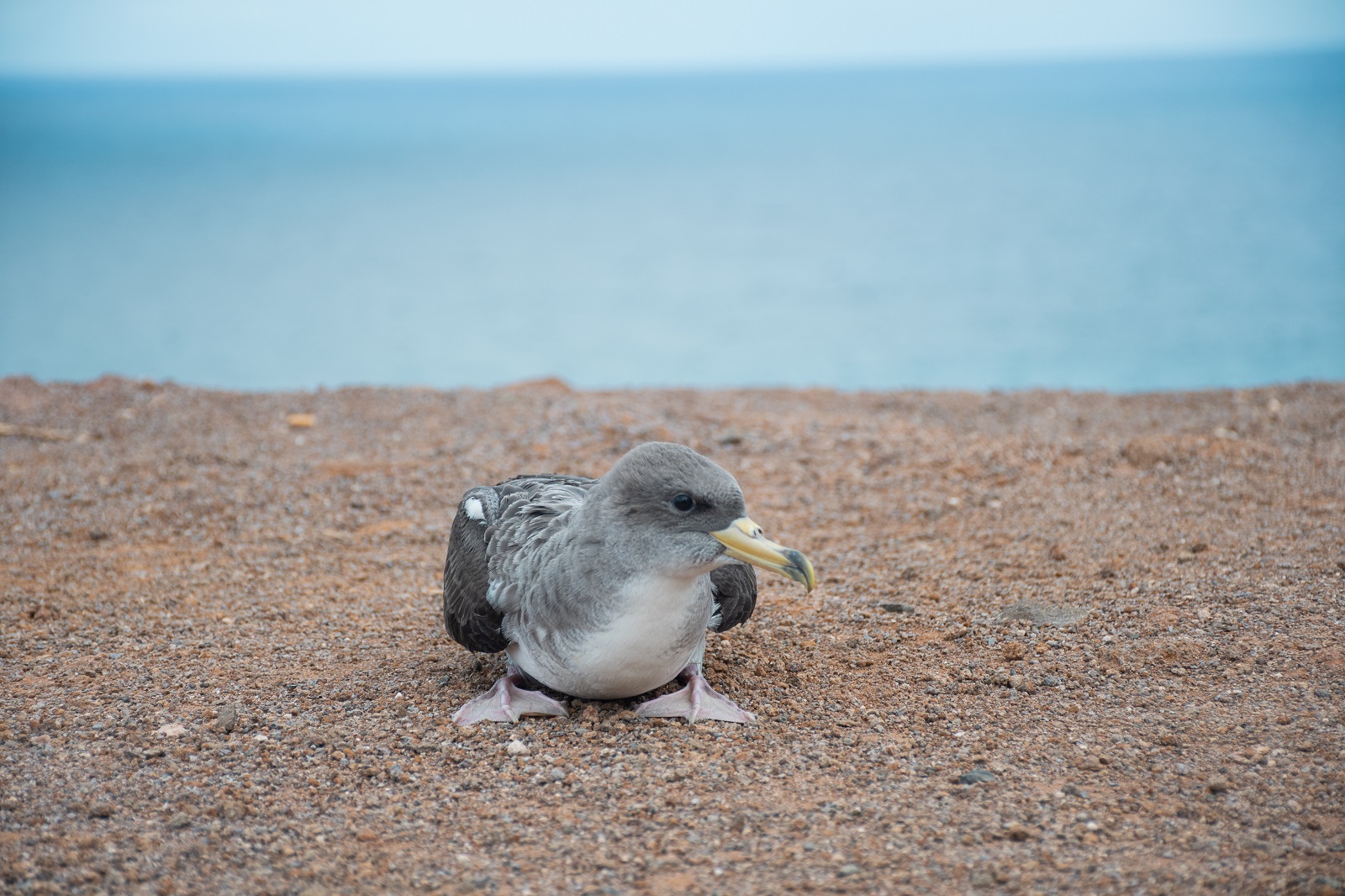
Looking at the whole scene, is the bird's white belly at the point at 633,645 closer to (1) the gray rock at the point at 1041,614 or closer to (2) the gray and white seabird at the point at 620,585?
(2) the gray and white seabird at the point at 620,585

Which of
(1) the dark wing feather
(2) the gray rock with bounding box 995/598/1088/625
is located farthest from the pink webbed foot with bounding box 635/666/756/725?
(2) the gray rock with bounding box 995/598/1088/625

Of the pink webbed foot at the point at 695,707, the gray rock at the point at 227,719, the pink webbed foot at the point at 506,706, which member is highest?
the pink webbed foot at the point at 695,707

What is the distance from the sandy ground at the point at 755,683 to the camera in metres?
3.38

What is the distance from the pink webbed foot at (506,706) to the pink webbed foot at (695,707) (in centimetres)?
37

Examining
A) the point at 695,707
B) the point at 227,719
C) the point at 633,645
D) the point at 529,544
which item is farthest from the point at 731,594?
the point at 227,719

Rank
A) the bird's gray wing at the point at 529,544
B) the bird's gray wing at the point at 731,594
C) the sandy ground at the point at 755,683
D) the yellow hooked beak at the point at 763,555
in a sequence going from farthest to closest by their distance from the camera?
the bird's gray wing at the point at 731,594, the bird's gray wing at the point at 529,544, the yellow hooked beak at the point at 763,555, the sandy ground at the point at 755,683

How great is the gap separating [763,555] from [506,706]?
132 cm

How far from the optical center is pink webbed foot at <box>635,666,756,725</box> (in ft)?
13.9

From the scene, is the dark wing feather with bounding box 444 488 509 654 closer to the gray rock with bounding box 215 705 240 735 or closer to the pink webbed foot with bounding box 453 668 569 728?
the pink webbed foot with bounding box 453 668 569 728

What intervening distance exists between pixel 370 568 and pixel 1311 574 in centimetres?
500

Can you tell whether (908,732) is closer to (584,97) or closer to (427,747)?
(427,747)

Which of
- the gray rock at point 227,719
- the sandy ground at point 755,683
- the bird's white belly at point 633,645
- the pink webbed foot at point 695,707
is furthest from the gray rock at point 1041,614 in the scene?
the gray rock at point 227,719

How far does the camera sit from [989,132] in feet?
172

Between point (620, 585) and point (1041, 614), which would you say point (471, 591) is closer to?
point (620, 585)
